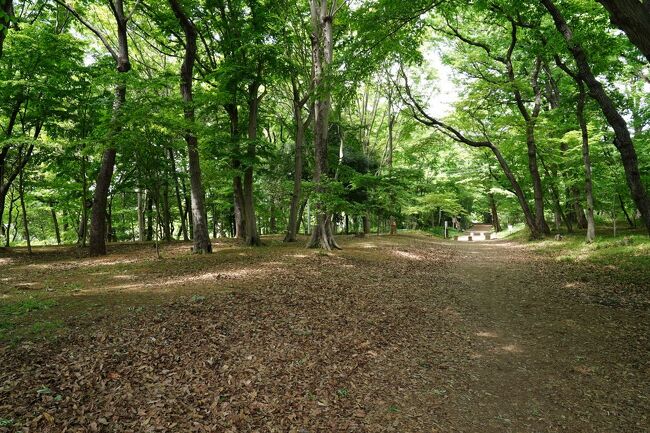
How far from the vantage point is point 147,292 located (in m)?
6.93

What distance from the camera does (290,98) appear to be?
17.7 metres

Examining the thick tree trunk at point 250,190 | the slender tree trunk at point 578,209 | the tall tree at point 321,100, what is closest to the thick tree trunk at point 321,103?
the tall tree at point 321,100

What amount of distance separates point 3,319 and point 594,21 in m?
15.5

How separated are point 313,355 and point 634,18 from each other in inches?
250

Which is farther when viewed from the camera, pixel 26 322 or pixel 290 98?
pixel 290 98

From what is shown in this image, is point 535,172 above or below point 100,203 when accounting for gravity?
above

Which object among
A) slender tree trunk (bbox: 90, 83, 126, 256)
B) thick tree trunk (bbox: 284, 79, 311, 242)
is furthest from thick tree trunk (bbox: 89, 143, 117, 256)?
thick tree trunk (bbox: 284, 79, 311, 242)

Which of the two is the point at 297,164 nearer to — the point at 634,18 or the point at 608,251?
the point at 608,251

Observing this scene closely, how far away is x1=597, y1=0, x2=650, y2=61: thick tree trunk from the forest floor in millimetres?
4390

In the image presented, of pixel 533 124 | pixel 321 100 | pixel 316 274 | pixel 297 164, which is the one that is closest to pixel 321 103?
pixel 321 100

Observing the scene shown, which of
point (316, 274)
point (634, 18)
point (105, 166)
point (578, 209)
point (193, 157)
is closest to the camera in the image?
point (634, 18)

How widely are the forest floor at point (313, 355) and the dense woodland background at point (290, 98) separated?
3.49 m

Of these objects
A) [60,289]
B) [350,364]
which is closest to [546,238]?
[350,364]

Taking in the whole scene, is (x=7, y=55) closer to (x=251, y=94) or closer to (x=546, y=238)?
(x=251, y=94)
